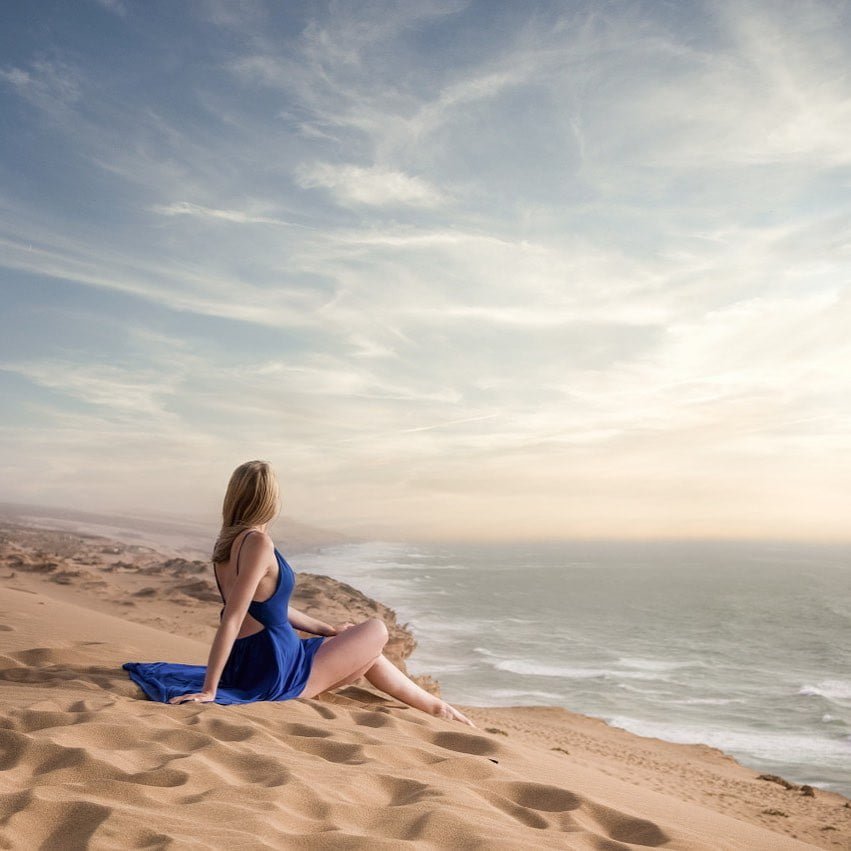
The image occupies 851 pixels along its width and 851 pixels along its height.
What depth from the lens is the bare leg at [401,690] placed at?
18.0 feet

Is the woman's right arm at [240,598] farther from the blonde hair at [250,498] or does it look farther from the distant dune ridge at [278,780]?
the distant dune ridge at [278,780]

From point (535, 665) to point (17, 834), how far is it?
950 inches

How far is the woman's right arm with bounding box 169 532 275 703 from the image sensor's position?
466 cm

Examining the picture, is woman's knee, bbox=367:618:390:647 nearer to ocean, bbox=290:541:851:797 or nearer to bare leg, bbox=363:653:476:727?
bare leg, bbox=363:653:476:727

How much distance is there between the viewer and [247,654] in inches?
204

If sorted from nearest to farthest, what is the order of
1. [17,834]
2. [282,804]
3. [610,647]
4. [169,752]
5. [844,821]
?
[17,834] < [282,804] < [169,752] < [844,821] < [610,647]

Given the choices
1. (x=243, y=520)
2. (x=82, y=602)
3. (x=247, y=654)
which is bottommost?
(x=82, y=602)

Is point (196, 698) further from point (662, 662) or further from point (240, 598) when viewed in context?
point (662, 662)

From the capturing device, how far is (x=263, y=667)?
511cm

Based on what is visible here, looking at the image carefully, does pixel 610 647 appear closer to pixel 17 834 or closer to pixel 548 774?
pixel 548 774

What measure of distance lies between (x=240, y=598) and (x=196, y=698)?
0.63m

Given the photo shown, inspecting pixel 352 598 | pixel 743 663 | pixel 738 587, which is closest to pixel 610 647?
pixel 743 663

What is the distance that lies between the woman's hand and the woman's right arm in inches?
0.6

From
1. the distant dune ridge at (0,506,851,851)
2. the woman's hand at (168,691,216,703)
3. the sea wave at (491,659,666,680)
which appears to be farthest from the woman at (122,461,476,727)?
the sea wave at (491,659,666,680)
